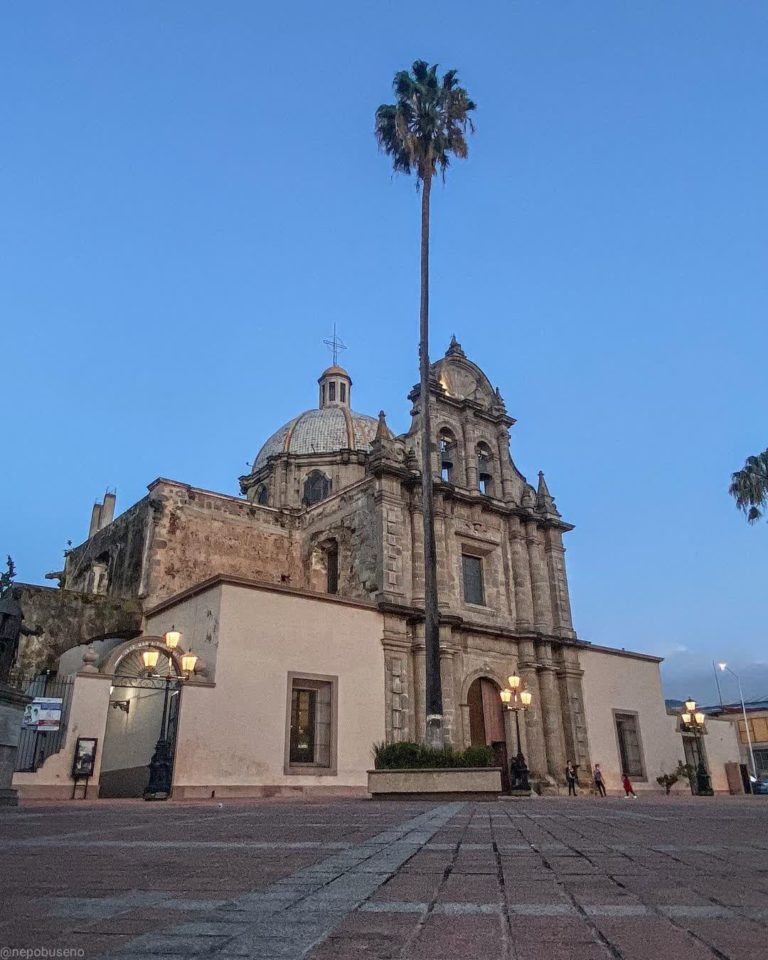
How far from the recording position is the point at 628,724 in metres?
29.5

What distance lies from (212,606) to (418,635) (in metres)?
7.32

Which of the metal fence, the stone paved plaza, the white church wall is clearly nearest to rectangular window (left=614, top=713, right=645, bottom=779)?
the white church wall

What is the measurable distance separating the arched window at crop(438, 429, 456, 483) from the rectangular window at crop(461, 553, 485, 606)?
3.22 m

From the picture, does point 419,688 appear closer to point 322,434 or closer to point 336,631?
point 336,631

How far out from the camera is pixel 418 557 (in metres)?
24.6

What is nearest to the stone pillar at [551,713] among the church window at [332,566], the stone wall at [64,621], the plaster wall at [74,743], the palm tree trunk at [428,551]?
the church window at [332,566]

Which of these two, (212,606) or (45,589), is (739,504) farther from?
(45,589)

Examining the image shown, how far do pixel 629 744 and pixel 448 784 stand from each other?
1683cm

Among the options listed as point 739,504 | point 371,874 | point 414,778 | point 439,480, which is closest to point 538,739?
point 439,480

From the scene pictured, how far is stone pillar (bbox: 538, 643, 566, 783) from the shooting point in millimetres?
25828

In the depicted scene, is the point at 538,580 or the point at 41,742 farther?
the point at 538,580

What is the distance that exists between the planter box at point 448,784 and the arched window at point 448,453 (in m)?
14.5

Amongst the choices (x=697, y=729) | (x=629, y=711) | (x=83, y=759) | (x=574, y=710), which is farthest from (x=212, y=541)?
(x=697, y=729)

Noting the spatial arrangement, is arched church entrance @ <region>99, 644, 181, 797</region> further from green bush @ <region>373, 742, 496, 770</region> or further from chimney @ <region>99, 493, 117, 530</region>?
chimney @ <region>99, 493, 117, 530</region>
